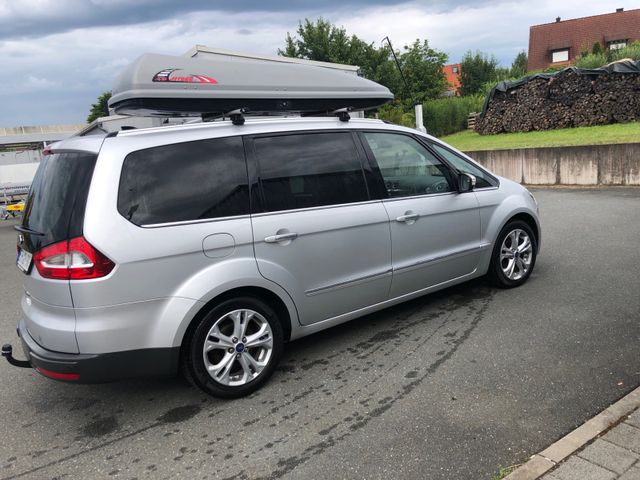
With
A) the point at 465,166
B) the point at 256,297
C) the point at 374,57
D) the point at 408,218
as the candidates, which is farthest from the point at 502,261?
the point at 374,57

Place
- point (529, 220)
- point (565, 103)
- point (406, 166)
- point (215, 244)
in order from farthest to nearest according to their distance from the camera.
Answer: point (565, 103) → point (529, 220) → point (406, 166) → point (215, 244)

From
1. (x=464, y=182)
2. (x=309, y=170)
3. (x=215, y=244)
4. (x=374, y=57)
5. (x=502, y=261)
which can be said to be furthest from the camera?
(x=374, y=57)

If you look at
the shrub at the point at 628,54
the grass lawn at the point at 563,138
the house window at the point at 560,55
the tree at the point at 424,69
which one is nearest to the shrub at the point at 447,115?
the grass lawn at the point at 563,138

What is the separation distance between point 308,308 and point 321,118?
4.86ft

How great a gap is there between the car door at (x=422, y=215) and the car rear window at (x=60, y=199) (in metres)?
2.12

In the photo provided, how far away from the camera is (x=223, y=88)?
12.7 ft

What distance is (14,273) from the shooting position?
826 centimetres

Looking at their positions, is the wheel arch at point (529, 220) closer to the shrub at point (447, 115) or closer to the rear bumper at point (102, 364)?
the rear bumper at point (102, 364)

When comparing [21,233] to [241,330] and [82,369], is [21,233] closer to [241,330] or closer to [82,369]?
[82,369]

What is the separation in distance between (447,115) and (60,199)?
87.7 feet

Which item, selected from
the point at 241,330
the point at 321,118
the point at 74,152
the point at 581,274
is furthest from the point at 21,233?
the point at 581,274

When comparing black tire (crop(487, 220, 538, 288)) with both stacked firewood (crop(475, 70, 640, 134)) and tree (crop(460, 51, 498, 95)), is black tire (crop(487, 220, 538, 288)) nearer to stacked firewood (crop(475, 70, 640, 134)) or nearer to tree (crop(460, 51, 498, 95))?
stacked firewood (crop(475, 70, 640, 134))

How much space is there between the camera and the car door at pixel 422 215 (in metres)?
4.35

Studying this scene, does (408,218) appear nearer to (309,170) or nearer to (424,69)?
(309,170)
